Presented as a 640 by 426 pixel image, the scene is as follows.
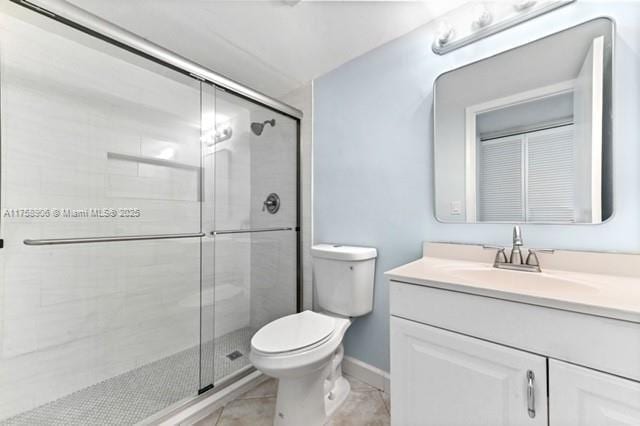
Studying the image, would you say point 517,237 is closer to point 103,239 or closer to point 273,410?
point 273,410

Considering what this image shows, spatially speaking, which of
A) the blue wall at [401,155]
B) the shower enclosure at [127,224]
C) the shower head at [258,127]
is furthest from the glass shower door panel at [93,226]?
the blue wall at [401,155]

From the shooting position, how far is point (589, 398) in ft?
2.23

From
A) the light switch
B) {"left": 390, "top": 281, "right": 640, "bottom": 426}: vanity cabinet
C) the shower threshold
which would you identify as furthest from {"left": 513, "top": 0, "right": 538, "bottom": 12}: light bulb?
the shower threshold

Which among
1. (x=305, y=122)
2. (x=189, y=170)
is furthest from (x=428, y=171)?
(x=189, y=170)

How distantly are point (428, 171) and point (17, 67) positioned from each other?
200 cm

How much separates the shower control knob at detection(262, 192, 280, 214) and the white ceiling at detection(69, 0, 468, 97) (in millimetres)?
871

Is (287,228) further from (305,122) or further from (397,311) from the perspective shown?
(397,311)

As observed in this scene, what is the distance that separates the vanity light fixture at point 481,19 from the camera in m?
1.11

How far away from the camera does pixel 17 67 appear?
1.22m

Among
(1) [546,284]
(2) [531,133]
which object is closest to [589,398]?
(1) [546,284]

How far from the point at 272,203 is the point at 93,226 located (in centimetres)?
102

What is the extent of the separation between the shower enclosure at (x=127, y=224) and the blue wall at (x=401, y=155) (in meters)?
0.39

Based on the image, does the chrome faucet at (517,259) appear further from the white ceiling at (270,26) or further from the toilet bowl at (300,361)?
the white ceiling at (270,26)

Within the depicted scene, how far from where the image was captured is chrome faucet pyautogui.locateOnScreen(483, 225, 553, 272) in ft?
3.48
